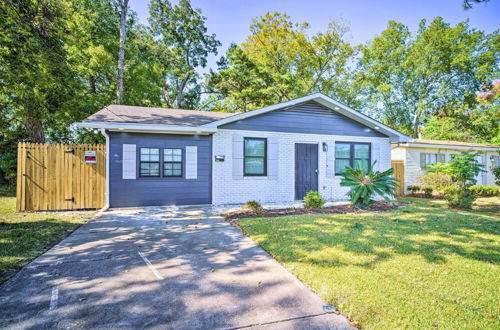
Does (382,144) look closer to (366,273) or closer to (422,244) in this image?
(422,244)

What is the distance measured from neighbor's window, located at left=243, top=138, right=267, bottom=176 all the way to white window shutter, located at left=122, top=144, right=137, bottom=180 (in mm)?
3586

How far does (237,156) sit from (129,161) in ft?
11.3

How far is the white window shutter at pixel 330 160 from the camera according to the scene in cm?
994

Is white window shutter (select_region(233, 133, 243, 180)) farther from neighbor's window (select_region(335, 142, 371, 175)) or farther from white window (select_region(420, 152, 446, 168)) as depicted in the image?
white window (select_region(420, 152, 446, 168))

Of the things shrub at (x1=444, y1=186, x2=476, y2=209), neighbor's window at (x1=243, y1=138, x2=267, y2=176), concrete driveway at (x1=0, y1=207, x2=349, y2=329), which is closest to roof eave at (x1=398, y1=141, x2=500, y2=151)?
shrub at (x1=444, y1=186, x2=476, y2=209)

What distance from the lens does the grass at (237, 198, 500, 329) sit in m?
2.38

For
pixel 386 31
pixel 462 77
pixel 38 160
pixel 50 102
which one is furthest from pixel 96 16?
pixel 462 77

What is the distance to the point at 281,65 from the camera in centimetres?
2406

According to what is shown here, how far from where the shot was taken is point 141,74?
17672mm

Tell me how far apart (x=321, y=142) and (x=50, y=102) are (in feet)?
44.1

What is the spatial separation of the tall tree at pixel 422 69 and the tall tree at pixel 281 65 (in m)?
3.07

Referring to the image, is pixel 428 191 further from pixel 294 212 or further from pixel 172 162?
pixel 172 162

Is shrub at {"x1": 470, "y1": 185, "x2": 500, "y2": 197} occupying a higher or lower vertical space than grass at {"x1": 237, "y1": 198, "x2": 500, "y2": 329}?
higher

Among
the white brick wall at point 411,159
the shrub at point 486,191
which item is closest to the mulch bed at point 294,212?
the white brick wall at point 411,159
